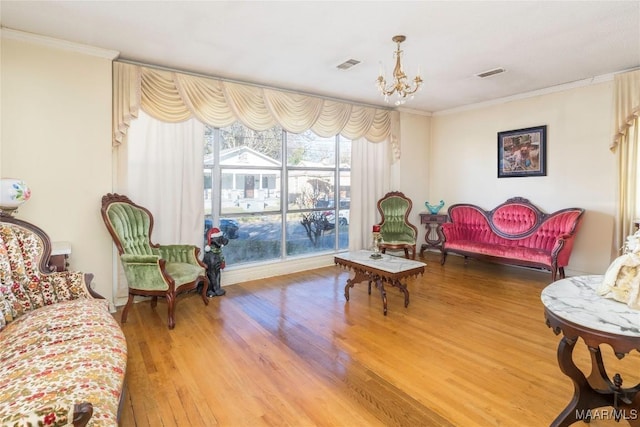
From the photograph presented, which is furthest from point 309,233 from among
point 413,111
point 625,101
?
point 625,101

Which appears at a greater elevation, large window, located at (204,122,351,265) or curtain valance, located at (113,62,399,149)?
curtain valance, located at (113,62,399,149)

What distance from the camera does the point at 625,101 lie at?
424 centimetres

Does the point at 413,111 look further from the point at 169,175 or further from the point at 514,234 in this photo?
the point at 169,175

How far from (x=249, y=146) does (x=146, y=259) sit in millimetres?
2245

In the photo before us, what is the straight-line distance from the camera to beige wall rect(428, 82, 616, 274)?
4.62 metres

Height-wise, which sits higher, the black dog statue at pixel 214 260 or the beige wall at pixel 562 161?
the beige wall at pixel 562 161

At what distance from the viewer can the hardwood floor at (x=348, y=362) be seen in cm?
203

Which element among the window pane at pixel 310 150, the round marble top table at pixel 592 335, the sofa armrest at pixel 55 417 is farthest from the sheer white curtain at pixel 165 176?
the round marble top table at pixel 592 335

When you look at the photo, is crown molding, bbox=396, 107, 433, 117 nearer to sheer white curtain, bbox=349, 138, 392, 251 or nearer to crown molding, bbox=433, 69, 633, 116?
crown molding, bbox=433, 69, 633, 116

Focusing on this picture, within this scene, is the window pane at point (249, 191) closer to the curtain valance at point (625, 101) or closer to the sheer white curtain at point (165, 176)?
the sheer white curtain at point (165, 176)

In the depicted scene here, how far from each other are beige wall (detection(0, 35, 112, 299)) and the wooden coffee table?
106 inches

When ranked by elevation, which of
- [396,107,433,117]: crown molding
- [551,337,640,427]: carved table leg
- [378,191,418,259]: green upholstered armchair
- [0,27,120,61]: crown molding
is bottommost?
[551,337,640,427]: carved table leg

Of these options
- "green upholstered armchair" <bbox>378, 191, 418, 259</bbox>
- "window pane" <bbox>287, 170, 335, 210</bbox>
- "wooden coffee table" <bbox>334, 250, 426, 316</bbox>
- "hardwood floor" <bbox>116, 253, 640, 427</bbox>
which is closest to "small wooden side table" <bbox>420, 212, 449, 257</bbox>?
"green upholstered armchair" <bbox>378, 191, 418, 259</bbox>

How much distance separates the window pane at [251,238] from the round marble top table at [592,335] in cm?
382
